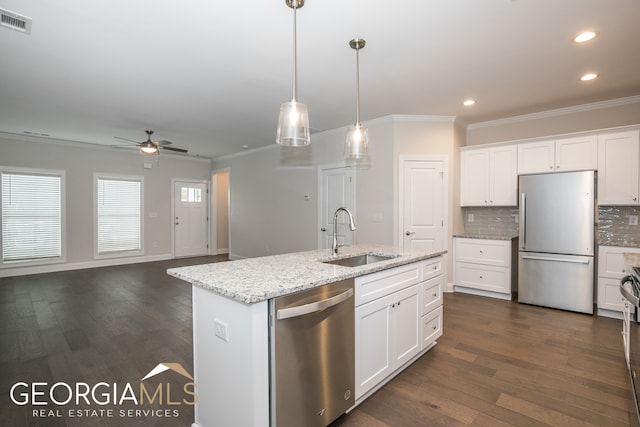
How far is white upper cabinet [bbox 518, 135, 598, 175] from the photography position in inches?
150

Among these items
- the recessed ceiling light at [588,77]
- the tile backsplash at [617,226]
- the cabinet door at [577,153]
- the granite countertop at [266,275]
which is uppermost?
the recessed ceiling light at [588,77]

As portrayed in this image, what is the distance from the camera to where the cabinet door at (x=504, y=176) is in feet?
14.3

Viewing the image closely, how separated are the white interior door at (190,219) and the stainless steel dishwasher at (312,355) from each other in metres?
7.29

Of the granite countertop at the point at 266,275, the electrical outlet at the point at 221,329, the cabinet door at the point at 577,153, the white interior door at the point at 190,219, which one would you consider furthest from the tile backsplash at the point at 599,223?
the white interior door at the point at 190,219

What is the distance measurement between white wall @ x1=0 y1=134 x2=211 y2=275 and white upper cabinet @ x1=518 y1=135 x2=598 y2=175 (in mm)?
7444

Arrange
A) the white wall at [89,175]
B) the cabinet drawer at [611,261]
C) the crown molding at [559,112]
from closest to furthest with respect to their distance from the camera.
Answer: the cabinet drawer at [611,261], the crown molding at [559,112], the white wall at [89,175]

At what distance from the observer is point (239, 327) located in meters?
1.45

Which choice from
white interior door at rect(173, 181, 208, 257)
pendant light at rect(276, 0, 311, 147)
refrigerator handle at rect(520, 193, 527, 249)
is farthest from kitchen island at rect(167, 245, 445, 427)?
white interior door at rect(173, 181, 208, 257)

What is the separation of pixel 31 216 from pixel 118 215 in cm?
146

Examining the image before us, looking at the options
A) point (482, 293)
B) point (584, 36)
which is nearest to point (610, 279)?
point (482, 293)

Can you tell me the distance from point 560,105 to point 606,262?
211 cm

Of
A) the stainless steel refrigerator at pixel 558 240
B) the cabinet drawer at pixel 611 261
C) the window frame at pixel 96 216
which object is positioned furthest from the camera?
the window frame at pixel 96 216

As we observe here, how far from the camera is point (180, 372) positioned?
244cm

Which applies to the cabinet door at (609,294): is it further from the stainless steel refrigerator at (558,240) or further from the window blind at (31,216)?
the window blind at (31,216)
